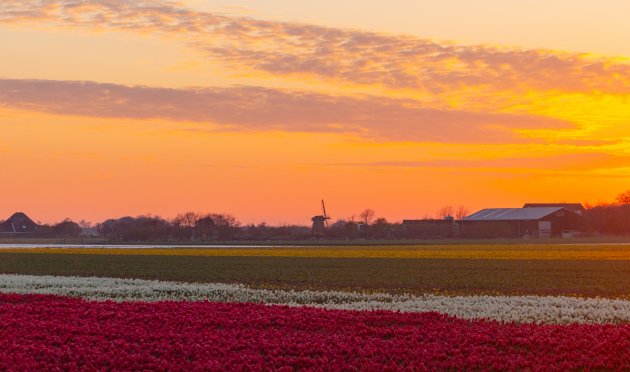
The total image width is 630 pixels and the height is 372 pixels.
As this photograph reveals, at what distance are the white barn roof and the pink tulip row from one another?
445 ft

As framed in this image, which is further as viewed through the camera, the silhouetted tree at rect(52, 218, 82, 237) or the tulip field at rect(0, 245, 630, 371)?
the silhouetted tree at rect(52, 218, 82, 237)

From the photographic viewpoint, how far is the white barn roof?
154 metres

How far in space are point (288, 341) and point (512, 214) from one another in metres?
149

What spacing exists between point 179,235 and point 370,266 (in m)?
96.4

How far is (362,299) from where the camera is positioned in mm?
30469

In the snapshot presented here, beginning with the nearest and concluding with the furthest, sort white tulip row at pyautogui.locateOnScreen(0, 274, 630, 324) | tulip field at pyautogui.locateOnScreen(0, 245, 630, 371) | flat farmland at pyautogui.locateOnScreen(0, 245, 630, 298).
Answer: tulip field at pyautogui.locateOnScreen(0, 245, 630, 371) < white tulip row at pyautogui.locateOnScreen(0, 274, 630, 324) < flat farmland at pyautogui.locateOnScreen(0, 245, 630, 298)

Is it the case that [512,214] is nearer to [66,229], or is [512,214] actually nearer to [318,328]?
[66,229]

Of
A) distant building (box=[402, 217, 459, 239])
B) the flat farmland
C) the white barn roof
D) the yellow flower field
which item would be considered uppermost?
the white barn roof

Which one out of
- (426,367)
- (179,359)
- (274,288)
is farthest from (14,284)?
(426,367)

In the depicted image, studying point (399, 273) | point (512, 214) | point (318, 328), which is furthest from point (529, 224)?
point (318, 328)

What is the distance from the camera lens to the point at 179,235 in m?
145

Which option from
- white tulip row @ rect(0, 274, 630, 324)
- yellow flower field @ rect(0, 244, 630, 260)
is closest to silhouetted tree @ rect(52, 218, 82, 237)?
yellow flower field @ rect(0, 244, 630, 260)

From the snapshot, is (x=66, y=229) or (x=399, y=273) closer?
(x=399, y=273)

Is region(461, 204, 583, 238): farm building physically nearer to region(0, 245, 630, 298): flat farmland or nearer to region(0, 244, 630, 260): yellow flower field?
region(0, 244, 630, 260): yellow flower field
